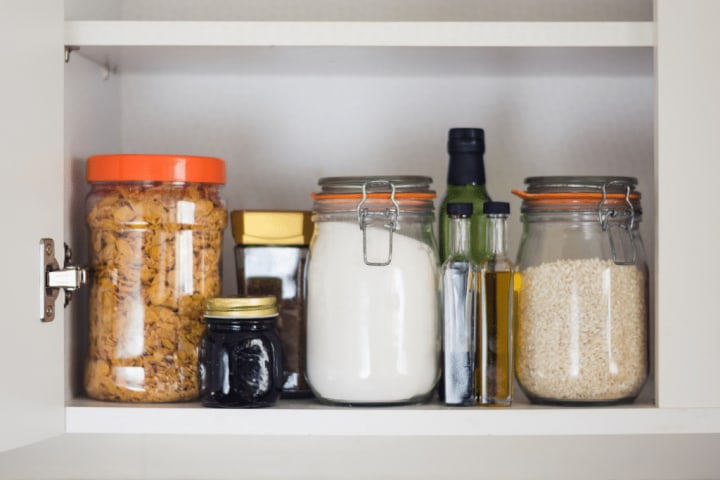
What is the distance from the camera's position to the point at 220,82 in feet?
3.67

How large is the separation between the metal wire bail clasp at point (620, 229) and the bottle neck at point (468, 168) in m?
0.13

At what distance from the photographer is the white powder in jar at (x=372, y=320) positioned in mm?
845

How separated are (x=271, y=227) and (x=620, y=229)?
360 millimetres

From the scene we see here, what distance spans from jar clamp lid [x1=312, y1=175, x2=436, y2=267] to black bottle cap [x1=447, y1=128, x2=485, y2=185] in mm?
53

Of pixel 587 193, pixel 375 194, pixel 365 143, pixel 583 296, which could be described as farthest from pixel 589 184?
pixel 365 143

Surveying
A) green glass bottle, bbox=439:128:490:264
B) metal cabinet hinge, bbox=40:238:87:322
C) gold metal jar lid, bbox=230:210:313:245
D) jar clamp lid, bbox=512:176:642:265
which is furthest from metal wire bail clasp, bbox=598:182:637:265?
metal cabinet hinge, bbox=40:238:87:322

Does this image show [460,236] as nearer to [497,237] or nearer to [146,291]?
[497,237]
